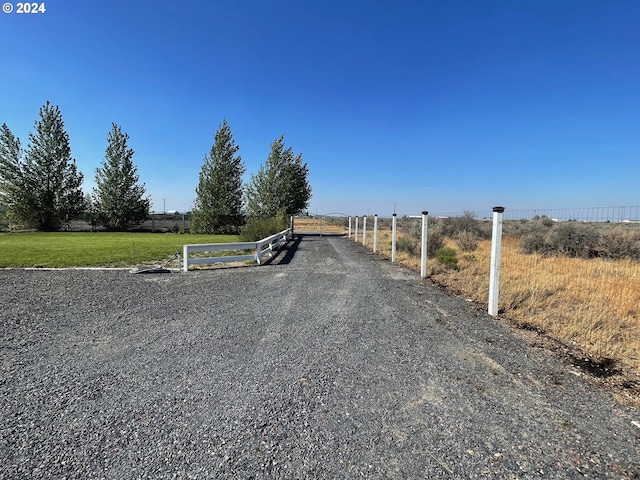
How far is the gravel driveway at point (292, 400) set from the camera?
7.04 ft

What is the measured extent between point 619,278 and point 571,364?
6007mm

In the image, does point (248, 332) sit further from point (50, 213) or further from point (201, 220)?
point (50, 213)

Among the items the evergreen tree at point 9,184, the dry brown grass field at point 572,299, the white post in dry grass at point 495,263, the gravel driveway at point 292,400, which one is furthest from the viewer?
the evergreen tree at point 9,184

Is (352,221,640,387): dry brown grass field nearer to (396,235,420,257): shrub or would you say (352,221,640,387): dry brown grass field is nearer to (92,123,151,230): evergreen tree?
(396,235,420,257): shrub

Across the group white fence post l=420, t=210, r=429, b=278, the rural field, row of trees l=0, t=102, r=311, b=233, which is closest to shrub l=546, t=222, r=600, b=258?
the rural field

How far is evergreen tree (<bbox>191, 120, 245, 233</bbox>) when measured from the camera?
3369 centimetres

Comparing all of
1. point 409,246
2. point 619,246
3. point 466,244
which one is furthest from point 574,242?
point 409,246

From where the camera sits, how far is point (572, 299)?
20.9ft

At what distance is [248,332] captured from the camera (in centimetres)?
468

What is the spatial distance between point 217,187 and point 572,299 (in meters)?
31.9

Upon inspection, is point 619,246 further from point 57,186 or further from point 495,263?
point 57,186

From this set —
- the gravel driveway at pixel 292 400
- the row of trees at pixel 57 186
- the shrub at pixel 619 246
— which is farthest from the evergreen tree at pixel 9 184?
the shrub at pixel 619 246

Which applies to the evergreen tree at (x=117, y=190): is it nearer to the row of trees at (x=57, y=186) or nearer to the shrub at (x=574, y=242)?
the row of trees at (x=57, y=186)

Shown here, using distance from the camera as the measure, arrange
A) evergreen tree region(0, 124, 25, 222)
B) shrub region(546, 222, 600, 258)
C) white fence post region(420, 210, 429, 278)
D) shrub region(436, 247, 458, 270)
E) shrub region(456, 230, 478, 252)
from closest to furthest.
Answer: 1. white fence post region(420, 210, 429, 278)
2. shrub region(436, 247, 458, 270)
3. shrub region(546, 222, 600, 258)
4. shrub region(456, 230, 478, 252)
5. evergreen tree region(0, 124, 25, 222)
